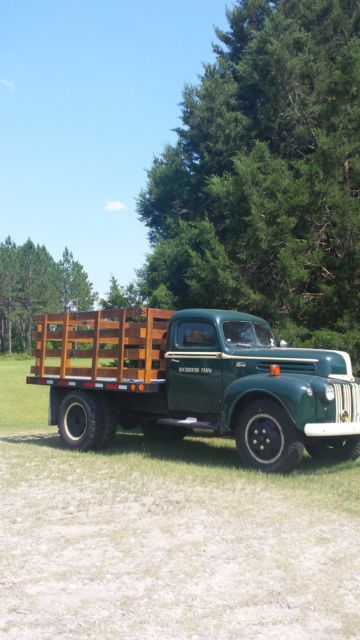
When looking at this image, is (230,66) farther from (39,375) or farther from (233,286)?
(39,375)

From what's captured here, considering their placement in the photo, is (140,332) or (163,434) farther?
(163,434)

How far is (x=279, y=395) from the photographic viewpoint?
835 centimetres

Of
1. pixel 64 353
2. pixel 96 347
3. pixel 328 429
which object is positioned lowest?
pixel 328 429

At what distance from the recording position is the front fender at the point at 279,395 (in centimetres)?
823

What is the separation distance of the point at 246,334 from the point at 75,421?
3.27 metres

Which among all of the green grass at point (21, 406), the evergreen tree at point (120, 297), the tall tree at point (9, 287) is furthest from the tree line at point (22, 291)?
the evergreen tree at point (120, 297)

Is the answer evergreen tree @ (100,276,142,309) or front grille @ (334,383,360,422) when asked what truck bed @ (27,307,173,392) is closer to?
front grille @ (334,383,360,422)

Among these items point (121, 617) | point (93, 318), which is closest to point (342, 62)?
point (93, 318)

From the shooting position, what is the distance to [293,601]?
422 centimetres

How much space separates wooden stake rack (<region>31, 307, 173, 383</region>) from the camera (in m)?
9.95

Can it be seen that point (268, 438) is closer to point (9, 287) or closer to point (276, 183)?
point (276, 183)

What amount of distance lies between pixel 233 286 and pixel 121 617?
13.1 metres

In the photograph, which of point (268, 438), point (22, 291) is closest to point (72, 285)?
point (22, 291)

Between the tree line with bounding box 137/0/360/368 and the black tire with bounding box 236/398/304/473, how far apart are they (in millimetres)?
6822
